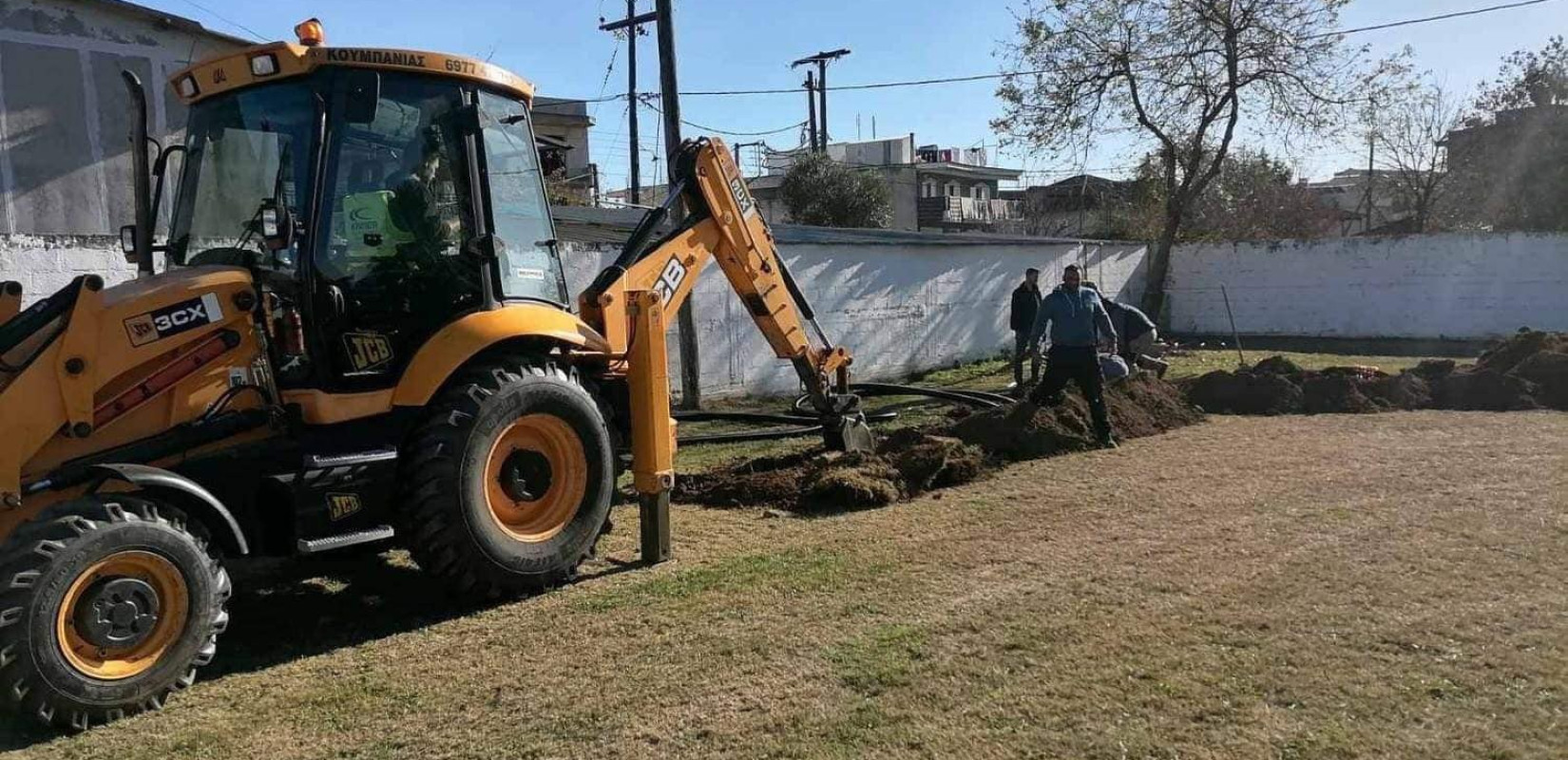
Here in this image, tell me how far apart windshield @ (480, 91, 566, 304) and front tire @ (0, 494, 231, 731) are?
7.16ft

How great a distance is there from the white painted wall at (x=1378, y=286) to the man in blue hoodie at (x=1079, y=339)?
15.4 meters

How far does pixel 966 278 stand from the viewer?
1950 centimetres

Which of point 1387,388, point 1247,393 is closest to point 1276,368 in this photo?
point 1247,393

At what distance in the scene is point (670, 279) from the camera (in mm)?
7434

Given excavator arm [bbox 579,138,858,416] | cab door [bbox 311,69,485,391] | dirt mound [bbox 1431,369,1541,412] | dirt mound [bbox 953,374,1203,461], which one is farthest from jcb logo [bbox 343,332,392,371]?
dirt mound [bbox 1431,369,1541,412]

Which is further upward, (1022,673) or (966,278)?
(966,278)

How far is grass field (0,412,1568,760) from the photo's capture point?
13.5ft

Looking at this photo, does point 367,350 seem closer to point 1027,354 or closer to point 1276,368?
point 1027,354

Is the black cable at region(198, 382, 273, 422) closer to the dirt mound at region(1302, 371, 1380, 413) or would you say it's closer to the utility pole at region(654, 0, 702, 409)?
the utility pole at region(654, 0, 702, 409)

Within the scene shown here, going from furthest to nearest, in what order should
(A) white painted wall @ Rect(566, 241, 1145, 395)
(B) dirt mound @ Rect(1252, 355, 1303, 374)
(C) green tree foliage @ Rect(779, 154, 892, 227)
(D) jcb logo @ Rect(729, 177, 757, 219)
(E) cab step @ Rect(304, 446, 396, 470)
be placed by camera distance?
(C) green tree foliage @ Rect(779, 154, 892, 227) → (A) white painted wall @ Rect(566, 241, 1145, 395) → (B) dirt mound @ Rect(1252, 355, 1303, 374) → (D) jcb logo @ Rect(729, 177, 757, 219) → (E) cab step @ Rect(304, 446, 396, 470)

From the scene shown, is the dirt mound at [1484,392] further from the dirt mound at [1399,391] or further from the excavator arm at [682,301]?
the excavator arm at [682,301]

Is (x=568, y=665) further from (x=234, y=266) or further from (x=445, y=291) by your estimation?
(x=234, y=266)

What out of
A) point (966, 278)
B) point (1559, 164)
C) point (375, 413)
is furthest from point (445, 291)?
point (1559, 164)

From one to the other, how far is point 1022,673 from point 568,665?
2010 millimetres
